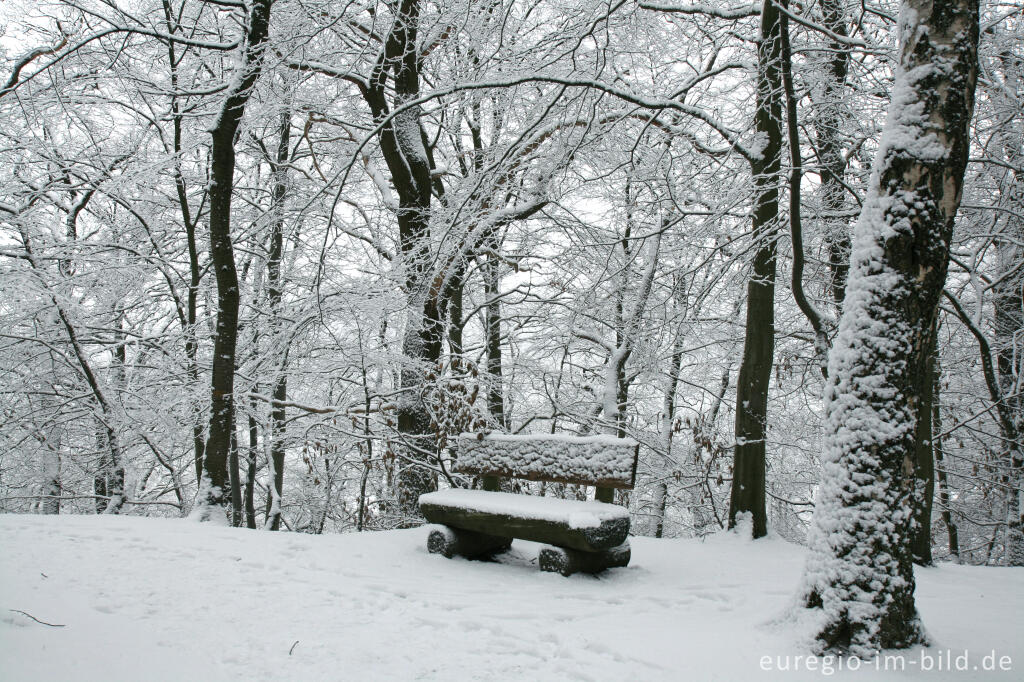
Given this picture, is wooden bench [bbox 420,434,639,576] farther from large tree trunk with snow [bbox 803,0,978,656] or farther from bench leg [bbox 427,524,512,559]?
large tree trunk with snow [bbox 803,0,978,656]

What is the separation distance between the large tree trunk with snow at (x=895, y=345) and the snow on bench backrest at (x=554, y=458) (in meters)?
1.88

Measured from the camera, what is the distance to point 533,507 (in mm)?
4668

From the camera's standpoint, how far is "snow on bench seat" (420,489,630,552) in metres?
4.32

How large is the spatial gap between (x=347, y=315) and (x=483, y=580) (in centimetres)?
377

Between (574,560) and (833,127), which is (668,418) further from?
(574,560)

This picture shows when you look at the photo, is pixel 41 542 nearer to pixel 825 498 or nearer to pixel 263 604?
pixel 263 604

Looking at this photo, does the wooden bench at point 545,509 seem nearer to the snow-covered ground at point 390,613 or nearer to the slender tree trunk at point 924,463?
the snow-covered ground at point 390,613

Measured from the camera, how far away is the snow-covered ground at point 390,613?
2551 millimetres

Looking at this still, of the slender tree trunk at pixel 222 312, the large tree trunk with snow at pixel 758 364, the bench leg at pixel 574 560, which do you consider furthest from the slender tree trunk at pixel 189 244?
the large tree trunk with snow at pixel 758 364

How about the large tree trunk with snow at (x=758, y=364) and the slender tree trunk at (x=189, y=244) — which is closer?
the large tree trunk with snow at (x=758, y=364)

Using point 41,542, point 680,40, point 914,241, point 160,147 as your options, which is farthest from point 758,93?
point 160,147

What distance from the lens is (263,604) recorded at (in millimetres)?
3324

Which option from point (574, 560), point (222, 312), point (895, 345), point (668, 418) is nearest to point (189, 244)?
point (222, 312)

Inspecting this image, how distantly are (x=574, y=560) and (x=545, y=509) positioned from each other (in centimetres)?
41
